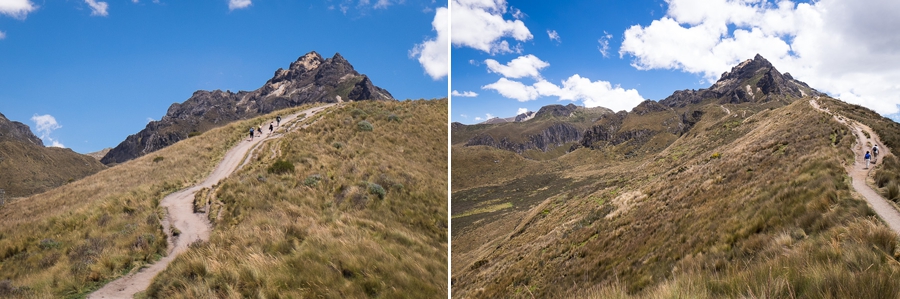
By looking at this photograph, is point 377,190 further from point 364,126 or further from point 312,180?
point 364,126

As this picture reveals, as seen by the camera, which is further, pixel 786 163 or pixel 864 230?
pixel 786 163

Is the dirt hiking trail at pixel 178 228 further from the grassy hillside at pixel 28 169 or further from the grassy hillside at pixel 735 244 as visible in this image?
the grassy hillside at pixel 28 169

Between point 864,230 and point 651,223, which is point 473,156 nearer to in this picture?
point 651,223

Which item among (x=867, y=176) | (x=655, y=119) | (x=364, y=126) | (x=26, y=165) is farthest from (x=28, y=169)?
(x=655, y=119)

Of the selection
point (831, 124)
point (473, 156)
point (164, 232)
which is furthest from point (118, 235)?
point (473, 156)

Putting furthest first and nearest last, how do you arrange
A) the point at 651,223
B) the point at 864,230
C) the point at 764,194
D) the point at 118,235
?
Result: the point at 651,223
the point at 764,194
the point at 118,235
the point at 864,230

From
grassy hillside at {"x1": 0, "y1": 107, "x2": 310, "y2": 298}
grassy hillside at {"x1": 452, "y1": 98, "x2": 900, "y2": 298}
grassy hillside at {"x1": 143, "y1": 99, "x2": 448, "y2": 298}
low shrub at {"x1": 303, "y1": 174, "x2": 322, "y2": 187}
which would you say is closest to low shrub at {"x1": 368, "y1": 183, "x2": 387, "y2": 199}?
grassy hillside at {"x1": 143, "y1": 99, "x2": 448, "y2": 298}
